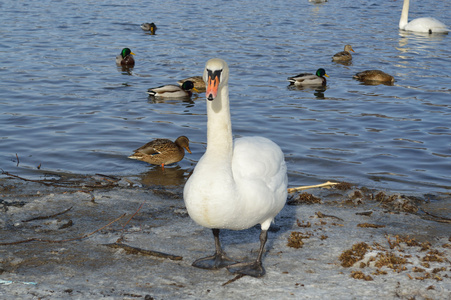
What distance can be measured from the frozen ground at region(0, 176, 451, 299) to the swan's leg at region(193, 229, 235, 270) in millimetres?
70

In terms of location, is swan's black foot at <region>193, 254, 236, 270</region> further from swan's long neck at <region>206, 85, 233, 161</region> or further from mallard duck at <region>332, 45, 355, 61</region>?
mallard duck at <region>332, 45, 355, 61</region>

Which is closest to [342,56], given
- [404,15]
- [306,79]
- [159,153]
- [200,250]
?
[306,79]

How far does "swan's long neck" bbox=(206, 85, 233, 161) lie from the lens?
18.4 feet

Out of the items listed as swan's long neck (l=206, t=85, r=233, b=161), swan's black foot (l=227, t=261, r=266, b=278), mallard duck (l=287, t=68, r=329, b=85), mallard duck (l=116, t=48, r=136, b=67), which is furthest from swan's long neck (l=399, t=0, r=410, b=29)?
swan's black foot (l=227, t=261, r=266, b=278)

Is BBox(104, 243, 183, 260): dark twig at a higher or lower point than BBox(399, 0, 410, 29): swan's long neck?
lower

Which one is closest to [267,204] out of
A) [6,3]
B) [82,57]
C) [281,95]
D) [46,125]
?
[46,125]

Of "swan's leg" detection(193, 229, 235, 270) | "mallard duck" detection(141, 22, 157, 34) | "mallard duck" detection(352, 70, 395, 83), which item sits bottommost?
"swan's leg" detection(193, 229, 235, 270)

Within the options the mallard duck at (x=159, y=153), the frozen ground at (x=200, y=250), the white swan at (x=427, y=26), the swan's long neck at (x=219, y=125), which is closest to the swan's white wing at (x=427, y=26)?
the white swan at (x=427, y=26)

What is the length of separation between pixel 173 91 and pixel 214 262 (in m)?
10.7

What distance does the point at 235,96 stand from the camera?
52.5 feet

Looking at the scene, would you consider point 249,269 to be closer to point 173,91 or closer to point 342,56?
point 173,91

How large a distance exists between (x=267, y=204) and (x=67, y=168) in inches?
230

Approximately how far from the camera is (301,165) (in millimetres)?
10930

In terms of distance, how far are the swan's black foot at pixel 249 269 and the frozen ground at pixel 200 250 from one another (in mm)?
67
